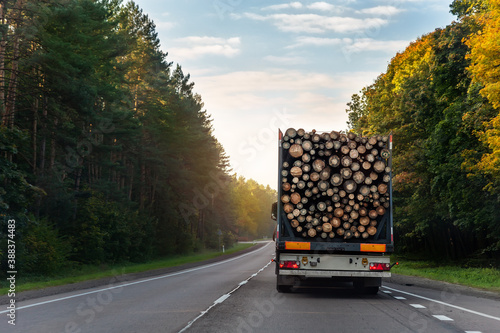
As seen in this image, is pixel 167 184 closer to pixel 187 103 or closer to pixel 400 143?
pixel 187 103

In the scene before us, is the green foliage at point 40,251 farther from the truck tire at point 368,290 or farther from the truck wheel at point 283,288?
the truck tire at point 368,290

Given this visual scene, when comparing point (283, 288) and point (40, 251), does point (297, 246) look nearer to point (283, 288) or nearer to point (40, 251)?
point (283, 288)

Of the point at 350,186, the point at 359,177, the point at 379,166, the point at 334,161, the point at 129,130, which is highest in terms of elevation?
the point at 129,130

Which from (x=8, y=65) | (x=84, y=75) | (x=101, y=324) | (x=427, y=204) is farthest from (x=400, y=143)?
(x=101, y=324)

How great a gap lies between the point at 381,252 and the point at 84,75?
1813 centimetres

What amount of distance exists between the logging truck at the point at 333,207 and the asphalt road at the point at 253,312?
812 millimetres

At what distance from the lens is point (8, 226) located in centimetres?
1856

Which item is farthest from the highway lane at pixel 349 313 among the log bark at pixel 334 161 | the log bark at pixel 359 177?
the log bark at pixel 334 161

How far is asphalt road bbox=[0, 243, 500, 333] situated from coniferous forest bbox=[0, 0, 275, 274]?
28.0 feet

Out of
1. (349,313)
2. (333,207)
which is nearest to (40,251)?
(333,207)

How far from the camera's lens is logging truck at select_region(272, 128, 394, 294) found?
12039mm

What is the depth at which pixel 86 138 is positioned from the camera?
30000mm

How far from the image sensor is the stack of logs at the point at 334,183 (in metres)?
12.4

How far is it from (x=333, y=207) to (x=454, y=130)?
12732 mm
